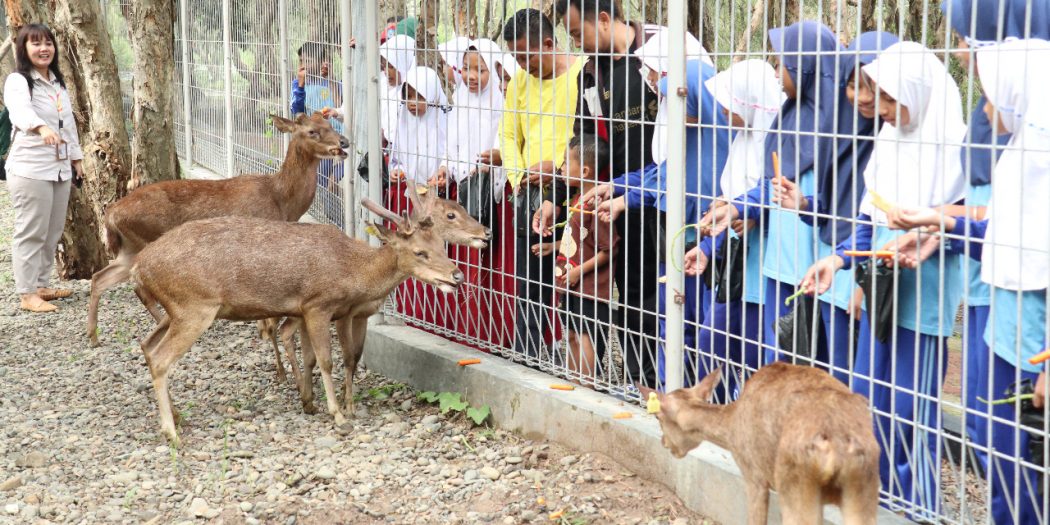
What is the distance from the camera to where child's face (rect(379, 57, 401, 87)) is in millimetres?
7820

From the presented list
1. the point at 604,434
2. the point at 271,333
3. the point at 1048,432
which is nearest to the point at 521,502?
the point at 604,434

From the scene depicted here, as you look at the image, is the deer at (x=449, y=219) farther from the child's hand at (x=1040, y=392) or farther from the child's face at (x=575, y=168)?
the child's hand at (x=1040, y=392)

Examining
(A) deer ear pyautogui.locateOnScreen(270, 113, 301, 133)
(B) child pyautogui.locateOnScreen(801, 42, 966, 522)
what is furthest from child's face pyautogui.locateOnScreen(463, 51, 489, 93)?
(B) child pyautogui.locateOnScreen(801, 42, 966, 522)

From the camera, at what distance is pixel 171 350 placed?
6742 millimetres

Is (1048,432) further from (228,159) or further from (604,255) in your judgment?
(228,159)

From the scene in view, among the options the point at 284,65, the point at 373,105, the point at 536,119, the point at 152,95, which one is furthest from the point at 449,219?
the point at 152,95

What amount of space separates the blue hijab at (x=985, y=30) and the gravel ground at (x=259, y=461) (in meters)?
1.95

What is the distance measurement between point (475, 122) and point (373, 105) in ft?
3.40

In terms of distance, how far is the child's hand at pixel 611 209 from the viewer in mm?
5797

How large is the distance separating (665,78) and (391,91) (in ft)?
9.78

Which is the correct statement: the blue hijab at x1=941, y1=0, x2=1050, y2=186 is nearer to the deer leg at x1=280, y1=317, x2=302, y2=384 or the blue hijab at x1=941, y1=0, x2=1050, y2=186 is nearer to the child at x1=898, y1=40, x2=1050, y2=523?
the child at x1=898, y1=40, x2=1050, y2=523

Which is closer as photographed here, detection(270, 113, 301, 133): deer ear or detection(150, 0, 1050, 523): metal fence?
detection(150, 0, 1050, 523): metal fence

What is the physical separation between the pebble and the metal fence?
259 cm

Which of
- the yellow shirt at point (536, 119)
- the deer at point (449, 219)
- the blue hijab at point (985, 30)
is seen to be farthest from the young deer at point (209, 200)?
the blue hijab at point (985, 30)
